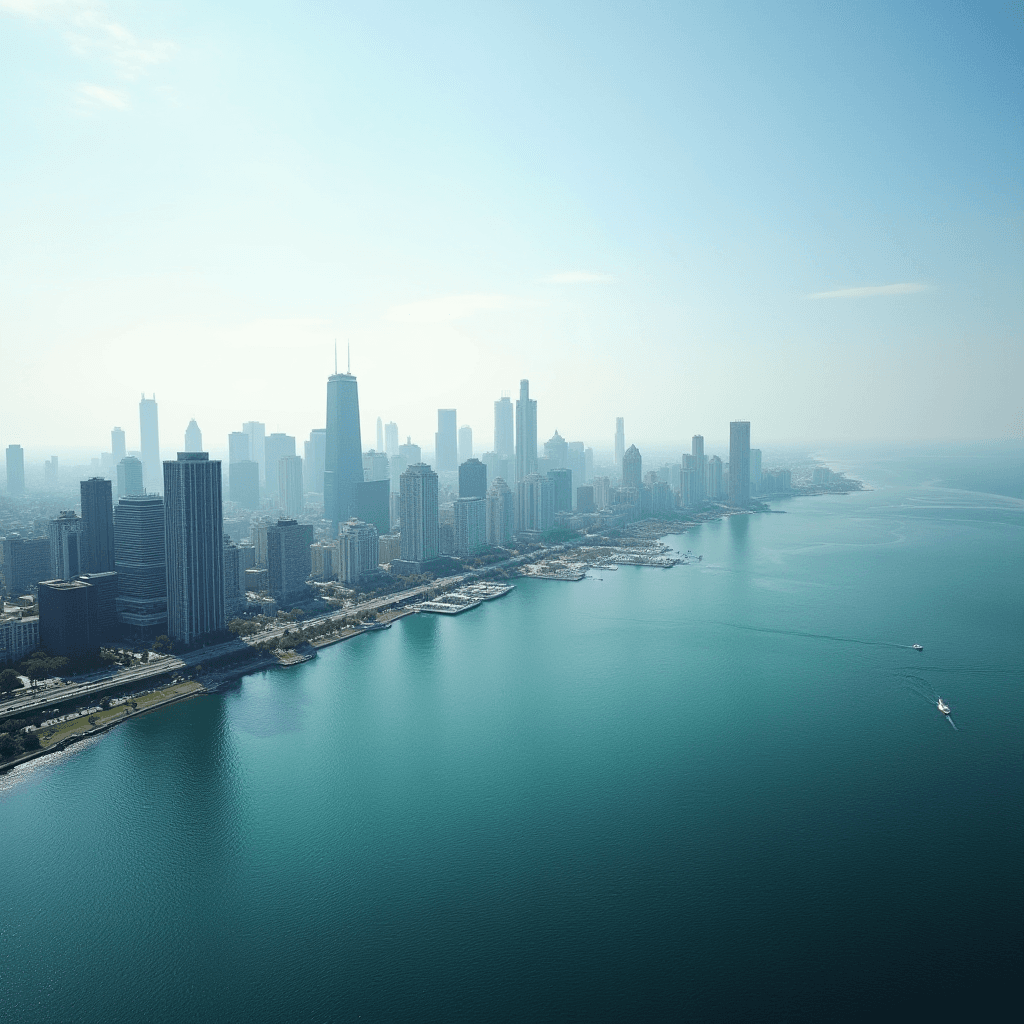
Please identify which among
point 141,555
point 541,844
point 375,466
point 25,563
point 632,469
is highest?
point 375,466

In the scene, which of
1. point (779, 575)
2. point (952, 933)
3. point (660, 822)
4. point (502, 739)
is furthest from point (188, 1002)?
point (779, 575)

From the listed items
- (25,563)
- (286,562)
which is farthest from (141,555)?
(25,563)

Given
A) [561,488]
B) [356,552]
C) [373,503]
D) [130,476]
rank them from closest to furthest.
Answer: [356,552] → [373,503] → [130,476] → [561,488]

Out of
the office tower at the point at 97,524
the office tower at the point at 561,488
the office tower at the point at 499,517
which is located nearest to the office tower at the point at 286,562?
the office tower at the point at 97,524

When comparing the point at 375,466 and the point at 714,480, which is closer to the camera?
the point at 375,466

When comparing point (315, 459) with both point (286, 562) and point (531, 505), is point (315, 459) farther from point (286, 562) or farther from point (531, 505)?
point (286, 562)

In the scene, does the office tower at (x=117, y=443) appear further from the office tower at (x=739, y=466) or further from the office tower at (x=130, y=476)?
the office tower at (x=739, y=466)

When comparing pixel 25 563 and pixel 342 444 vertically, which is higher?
pixel 342 444
